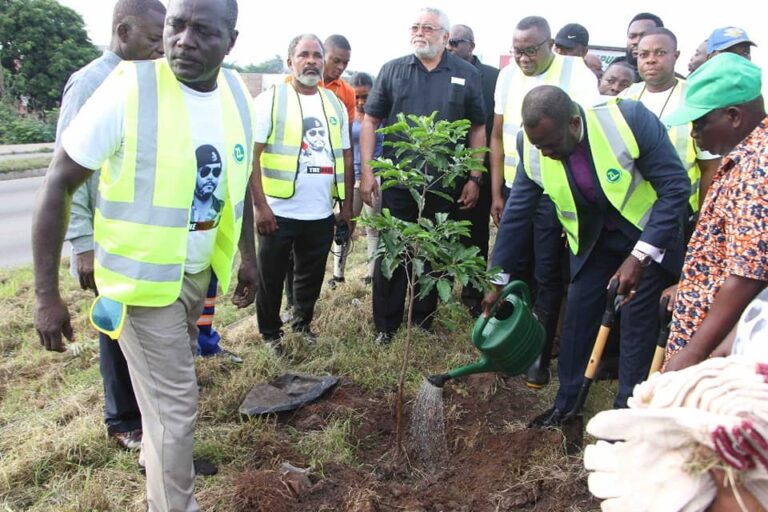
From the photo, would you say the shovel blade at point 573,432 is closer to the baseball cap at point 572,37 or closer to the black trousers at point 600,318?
the black trousers at point 600,318

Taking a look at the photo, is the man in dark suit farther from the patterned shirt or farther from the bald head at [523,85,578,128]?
the patterned shirt

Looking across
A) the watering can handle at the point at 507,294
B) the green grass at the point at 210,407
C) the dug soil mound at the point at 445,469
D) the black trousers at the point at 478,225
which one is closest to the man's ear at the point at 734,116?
the watering can handle at the point at 507,294

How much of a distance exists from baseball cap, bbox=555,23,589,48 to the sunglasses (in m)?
4.07

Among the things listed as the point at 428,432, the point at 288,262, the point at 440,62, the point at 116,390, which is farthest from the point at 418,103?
the point at 116,390

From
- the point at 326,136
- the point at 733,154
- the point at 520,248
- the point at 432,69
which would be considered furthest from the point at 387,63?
the point at 733,154

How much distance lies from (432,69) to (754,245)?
2846 millimetres

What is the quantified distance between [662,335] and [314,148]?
227 centimetres

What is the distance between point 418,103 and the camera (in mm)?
4266

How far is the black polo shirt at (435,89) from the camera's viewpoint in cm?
425

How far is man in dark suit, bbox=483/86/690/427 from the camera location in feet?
9.22

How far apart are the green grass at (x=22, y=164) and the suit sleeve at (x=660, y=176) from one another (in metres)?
12.6

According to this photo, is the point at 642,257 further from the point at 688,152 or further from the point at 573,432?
the point at 688,152

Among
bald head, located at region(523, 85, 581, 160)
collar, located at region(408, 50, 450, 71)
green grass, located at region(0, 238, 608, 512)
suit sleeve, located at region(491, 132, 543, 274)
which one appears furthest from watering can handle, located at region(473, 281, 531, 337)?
collar, located at region(408, 50, 450, 71)

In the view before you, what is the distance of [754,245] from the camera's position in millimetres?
1820
